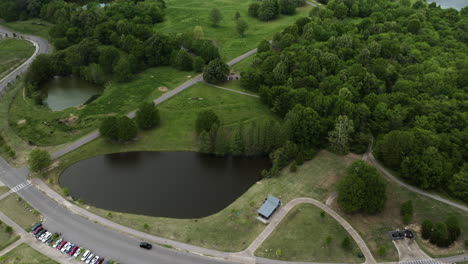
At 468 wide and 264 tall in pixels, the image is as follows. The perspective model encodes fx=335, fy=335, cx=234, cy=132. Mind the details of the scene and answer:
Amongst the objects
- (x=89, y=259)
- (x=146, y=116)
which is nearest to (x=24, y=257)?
(x=89, y=259)

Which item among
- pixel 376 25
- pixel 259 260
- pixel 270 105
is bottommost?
pixel 259 260

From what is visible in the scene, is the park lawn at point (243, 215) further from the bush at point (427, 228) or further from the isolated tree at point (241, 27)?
the isolated tree at point (241, 27)

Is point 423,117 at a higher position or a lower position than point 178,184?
higher


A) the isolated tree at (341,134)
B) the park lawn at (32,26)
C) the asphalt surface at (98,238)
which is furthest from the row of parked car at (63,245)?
the park lawn at (32,26)

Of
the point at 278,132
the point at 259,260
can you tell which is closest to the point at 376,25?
the point at 278,132

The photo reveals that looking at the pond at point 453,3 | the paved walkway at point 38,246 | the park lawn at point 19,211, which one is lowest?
the paved walkway at point 38,246

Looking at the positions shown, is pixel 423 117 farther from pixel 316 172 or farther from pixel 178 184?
pixel 178 184

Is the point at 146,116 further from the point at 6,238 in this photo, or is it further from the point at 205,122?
the point at 6,238
